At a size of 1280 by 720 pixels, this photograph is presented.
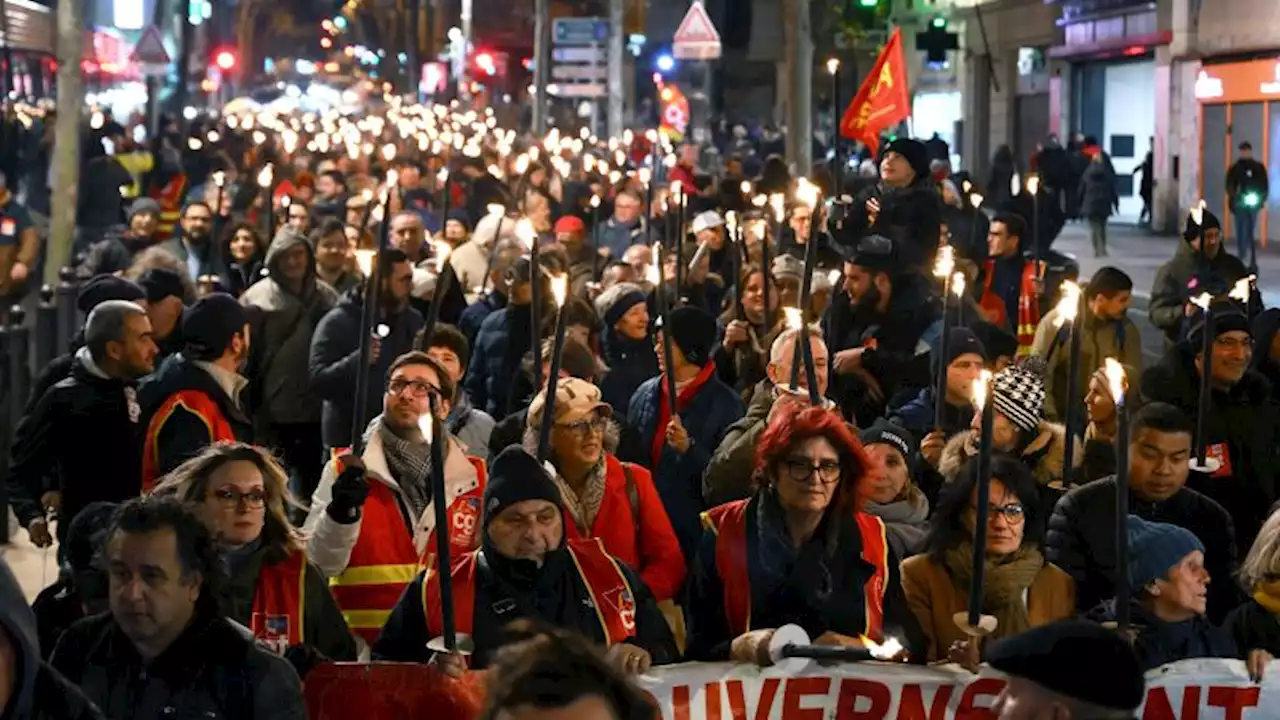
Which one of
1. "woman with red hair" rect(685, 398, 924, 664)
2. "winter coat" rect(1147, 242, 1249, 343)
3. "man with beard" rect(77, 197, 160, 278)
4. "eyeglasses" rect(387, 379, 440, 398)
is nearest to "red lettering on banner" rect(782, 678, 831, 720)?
"woman with red hair" rect(685, 398, 924, 664)

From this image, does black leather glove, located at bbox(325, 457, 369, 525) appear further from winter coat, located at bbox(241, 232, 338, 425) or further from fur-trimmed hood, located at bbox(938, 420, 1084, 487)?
winter coat, located at bbox(241, 232, 338, 425)

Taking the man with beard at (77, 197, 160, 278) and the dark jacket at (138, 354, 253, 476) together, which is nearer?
the dark jacket at (138, 354, 253, 476)

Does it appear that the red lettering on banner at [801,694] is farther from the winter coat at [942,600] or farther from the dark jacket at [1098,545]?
the dark jacket at [1098,545]

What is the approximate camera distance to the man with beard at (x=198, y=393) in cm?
810

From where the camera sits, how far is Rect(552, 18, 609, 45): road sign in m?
44.4

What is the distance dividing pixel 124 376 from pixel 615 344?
281 centimetres

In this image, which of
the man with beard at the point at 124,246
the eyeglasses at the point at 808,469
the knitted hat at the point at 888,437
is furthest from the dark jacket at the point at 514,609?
the man with beard at the point at 124,246

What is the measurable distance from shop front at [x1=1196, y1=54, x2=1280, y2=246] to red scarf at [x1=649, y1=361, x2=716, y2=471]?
1064 inches

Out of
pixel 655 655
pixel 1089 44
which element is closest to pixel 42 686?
pixel 655 655

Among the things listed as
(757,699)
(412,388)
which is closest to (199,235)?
(412,388)

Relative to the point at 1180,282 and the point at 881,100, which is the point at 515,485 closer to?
the point at 1180,282

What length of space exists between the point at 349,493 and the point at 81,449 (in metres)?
2.29

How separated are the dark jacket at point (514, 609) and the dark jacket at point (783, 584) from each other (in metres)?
0.31

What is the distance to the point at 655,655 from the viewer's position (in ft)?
19.2
